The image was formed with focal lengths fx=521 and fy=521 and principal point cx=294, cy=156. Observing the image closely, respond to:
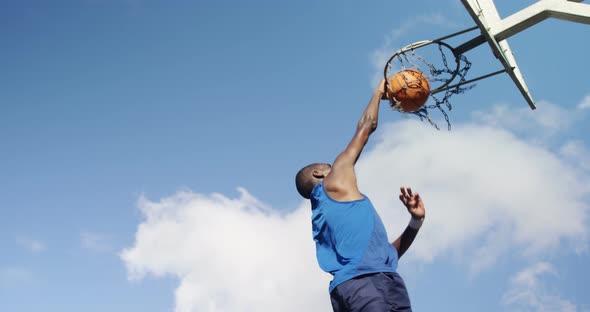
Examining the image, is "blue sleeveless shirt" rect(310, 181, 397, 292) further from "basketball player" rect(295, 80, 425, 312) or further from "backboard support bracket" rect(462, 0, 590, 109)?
"backboard support bracket" rect(462, 0, 590, 109)

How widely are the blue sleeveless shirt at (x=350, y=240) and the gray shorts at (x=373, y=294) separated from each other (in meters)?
0.05

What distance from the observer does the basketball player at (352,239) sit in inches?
126

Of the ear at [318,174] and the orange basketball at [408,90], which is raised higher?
the orange basketball at [408,90]

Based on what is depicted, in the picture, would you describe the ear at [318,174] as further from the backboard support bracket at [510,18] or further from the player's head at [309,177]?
the backboard support bracket at [510,18]

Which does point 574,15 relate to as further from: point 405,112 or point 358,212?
point 358,212

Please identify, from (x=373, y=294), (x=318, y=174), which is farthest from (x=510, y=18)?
(x=373, y=294)

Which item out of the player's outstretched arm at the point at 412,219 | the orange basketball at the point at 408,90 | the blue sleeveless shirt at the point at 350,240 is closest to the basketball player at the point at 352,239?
the blue sleeveless shirt at the point at 350,240

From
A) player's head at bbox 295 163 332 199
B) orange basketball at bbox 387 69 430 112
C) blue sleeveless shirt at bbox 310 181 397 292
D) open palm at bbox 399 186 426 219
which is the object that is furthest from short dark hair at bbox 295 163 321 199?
orange basketball at bbox 387 69 430 112

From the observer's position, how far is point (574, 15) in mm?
6566

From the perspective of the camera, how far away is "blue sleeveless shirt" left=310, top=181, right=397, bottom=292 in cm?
334

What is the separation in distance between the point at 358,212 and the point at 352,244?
23cm

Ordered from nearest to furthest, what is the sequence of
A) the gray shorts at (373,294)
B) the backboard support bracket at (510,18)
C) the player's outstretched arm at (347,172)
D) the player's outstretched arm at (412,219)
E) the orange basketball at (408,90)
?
1. the gray shorts at (373,294)
2. the player's outstretched arm at (347,172)
3. the player's outstretched arm at (412,219)
4. the orange basketball at (408,90)
5. the backboard support bracket at (510,18)

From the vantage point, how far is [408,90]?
5.41 meters

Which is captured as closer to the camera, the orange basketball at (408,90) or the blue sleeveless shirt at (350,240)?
the blue sleeveless shirt at (350,240)
